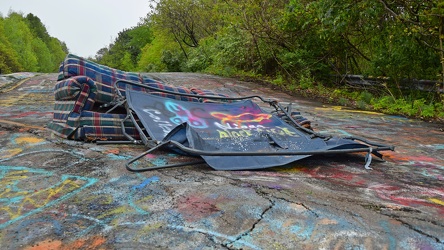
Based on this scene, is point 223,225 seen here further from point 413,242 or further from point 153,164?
point 153,164

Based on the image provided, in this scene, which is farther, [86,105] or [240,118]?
[240,118]

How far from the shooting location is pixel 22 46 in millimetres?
35656

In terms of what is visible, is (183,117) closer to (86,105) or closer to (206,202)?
(86,105)

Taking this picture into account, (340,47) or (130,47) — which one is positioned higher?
(130,47)

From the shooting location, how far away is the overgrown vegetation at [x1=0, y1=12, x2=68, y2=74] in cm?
2640

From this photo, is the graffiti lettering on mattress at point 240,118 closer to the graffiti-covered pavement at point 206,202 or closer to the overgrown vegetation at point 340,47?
the graffiti-covered pavement at point 206,202

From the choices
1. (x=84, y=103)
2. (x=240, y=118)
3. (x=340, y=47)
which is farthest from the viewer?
(x=340, y=47)

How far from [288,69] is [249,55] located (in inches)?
56.1

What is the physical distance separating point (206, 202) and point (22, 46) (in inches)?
1565

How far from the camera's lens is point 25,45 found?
124ft

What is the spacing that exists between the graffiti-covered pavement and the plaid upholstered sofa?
128 millimetres

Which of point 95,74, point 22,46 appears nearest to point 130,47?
point 22,46

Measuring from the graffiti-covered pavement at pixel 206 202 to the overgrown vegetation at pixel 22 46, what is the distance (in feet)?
82.8

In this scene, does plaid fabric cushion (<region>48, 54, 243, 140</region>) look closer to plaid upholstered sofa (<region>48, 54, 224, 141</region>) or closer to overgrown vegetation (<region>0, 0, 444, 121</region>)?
plaid upholstered sofa (<region>48, 54, 224, 141</region>)
